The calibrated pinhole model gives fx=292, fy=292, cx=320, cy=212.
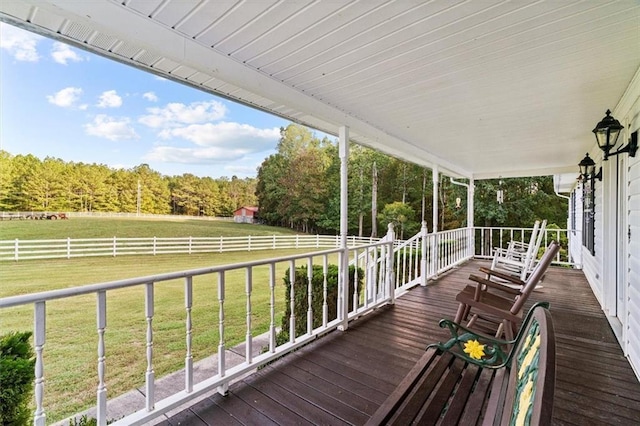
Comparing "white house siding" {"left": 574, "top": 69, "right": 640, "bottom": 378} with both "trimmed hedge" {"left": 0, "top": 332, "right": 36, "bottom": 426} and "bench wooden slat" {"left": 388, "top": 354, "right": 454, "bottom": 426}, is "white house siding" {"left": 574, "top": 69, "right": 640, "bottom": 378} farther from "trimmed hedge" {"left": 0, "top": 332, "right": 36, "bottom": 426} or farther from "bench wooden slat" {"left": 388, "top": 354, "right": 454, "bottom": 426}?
"trimmed hedge" {"left": 0, "top": 332, "right": 36, "bottom": 426}

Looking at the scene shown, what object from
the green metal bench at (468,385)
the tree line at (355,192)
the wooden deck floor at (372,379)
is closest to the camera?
the green metal bench at (468,385)

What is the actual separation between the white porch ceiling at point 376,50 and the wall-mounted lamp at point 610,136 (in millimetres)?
297

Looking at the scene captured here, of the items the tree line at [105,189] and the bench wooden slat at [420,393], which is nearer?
the bench wooden slat at [420,393]

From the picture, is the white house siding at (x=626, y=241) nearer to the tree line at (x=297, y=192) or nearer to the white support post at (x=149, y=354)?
the white support post at (x=149, y=354)

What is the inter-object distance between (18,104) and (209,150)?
7.55 meters

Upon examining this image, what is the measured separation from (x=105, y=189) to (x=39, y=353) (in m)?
8.09

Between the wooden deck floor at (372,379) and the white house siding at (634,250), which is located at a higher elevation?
the white house siding at (634,250)

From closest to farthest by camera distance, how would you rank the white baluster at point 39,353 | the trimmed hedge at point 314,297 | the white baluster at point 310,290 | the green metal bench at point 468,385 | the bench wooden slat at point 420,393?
the green metal bench at point 468,385
the bench wooden slat at point 420,393
the white baluster at point 39,353
the white baluster at point 310,290
the trimmed hedge at point 314,297

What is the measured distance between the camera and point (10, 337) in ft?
6.02

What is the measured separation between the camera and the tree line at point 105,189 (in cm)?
563

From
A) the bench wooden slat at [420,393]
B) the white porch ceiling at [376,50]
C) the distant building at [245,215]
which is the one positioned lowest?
the bench wooden slat at [420,393]

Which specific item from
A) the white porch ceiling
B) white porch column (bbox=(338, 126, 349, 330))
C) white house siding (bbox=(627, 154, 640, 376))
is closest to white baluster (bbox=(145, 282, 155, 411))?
the white porch ceiling

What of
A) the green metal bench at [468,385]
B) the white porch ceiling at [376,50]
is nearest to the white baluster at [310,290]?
the green metal bench at [468,385]

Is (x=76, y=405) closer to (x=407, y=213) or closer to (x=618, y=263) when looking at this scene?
(x=618, y=263)
